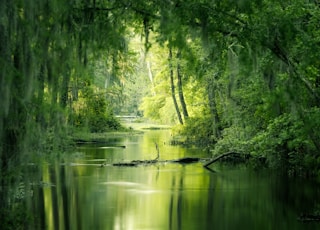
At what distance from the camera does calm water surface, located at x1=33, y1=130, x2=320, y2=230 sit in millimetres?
8992

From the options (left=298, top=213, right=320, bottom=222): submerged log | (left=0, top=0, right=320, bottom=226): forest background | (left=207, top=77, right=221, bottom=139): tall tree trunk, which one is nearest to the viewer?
(left=0, top=0, right=320, bottom=226): forest background

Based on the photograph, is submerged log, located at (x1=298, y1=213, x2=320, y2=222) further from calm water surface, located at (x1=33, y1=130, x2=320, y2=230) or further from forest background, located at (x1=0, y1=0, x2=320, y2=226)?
forest background, located at (x1=0, y1=0, x2=320, y2=226)

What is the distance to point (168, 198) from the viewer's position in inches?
435

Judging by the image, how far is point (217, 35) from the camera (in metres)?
6.90

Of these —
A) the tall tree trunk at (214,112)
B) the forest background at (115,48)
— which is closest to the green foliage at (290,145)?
the forest background at (115,48)

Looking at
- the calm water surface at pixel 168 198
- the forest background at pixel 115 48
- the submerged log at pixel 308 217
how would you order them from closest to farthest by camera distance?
the forest background at pixel 115 48
the submerged log at pixel 308 217
the calm water surface at pixel 168 198

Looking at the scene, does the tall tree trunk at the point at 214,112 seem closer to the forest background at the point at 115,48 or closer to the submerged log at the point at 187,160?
the submerged log at the point at 187,160

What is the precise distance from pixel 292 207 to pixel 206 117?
10361 mm

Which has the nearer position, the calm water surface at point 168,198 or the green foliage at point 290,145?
the calm water surface at point 168,198

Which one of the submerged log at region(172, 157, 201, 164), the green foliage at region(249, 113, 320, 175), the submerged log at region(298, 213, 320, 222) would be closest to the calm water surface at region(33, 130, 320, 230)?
the submerged log at region(298, 213, 320, 222)

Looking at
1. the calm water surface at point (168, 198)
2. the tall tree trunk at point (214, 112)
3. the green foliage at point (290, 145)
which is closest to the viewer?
the calm water surface at point (168, 198)

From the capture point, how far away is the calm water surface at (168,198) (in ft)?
29.5

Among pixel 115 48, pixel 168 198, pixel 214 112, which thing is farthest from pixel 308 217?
pixel 214 112

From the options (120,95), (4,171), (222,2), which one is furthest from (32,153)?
(120,95)
